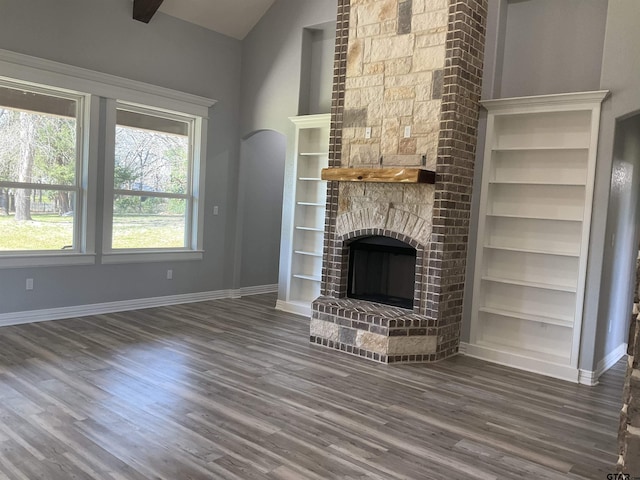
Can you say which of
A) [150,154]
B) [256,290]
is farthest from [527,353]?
[150,154]

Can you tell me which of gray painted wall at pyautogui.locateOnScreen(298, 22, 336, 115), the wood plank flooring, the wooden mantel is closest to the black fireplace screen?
the wooden mantel

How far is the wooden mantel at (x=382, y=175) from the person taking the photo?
4.36 m

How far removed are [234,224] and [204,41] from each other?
2.37 meters

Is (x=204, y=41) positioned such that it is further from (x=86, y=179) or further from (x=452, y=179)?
(x=452, y=179)

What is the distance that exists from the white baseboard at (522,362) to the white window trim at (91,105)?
367 centimetres

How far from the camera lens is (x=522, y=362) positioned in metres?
4.52

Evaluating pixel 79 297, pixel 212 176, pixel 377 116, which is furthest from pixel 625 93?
pixel 79 297

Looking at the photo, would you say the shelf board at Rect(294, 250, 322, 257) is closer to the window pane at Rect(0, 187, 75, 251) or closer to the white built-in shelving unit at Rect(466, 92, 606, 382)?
the white built-in shelving unit at Rect(466, 92, 606, 382)

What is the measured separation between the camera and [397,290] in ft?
16.6

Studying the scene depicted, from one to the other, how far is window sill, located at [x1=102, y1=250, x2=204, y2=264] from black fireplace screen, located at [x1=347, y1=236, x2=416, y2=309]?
7.83 feet

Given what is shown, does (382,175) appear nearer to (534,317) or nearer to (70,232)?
(534,317)

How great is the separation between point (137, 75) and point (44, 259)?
2.26 metres

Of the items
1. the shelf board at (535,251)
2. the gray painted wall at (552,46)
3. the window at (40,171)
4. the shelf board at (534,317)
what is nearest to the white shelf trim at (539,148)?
the gray painted wall at (552,46)

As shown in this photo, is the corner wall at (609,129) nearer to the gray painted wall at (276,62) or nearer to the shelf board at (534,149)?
the shelf board at (534,149)
